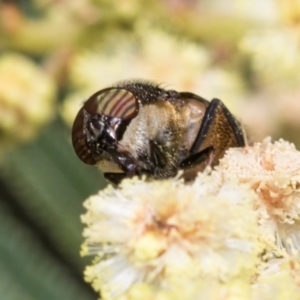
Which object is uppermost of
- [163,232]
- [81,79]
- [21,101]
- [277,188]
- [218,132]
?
[81,79]

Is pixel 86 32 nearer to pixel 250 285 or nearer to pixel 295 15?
pixel 295 15

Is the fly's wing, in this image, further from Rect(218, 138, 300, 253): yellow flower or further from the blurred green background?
the blurred green background

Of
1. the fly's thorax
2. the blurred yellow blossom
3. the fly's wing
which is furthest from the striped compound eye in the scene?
the blurred yellow blossom

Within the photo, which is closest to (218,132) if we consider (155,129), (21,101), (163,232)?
(155,129)

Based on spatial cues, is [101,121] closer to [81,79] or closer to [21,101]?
[21,101]

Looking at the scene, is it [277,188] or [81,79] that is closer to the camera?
[277,188]

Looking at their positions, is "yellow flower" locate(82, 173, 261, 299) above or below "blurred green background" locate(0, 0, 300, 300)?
below
